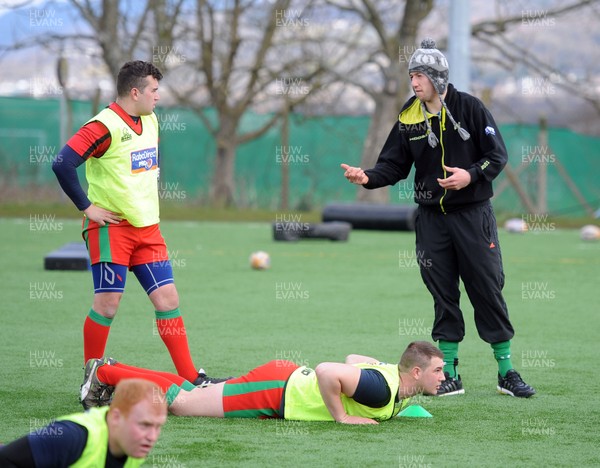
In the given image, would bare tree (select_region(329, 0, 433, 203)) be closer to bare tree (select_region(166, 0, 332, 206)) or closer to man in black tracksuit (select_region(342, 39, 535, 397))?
bare tree (select_region(166, 0, 332, 206))

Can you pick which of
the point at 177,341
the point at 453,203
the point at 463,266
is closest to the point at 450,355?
the point at 463,266

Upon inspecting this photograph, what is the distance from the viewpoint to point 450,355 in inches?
251

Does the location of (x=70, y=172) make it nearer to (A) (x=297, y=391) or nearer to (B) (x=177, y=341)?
(B) (x=177, y=341)

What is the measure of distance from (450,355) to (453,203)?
95 centimetres

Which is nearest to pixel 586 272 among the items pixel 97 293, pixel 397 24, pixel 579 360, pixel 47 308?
pixel 579 360

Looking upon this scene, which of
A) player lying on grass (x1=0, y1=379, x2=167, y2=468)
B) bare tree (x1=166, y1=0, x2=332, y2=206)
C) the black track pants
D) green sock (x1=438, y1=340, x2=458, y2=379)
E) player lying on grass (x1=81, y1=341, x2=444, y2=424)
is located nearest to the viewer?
player lying on grass (x1=0, y1=379, x2=167, y2=468)

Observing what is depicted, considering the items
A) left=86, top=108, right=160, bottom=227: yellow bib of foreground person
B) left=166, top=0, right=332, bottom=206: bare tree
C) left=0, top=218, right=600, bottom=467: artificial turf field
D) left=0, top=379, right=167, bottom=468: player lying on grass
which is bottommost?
left=0, top=218, right=600, bottom=467: artificial turf field

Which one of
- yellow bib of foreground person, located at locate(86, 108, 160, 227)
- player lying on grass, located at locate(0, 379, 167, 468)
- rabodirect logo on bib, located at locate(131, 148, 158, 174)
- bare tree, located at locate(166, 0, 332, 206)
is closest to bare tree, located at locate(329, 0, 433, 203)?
bare tree, located at locate(166, 0, 332, 206)

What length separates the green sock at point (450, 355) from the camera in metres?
6.33

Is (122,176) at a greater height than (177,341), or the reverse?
(122,176)

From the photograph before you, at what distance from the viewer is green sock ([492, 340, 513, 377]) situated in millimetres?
6293

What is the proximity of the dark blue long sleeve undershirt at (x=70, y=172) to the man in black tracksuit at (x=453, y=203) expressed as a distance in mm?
1561

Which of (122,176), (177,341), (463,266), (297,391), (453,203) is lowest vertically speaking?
(297,391)

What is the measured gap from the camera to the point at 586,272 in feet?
42.6
